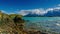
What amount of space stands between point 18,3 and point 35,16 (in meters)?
0.69

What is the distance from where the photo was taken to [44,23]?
5.89 m

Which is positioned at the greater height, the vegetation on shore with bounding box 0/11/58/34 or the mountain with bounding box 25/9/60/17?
the mountain with bounding box 25/9/60/17

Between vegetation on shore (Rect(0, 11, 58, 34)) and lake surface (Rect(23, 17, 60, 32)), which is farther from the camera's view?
vegetation on shore (Rect(0, 11, 58, 34))

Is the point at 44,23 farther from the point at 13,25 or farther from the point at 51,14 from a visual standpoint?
the point at 13,25

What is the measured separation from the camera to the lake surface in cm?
580

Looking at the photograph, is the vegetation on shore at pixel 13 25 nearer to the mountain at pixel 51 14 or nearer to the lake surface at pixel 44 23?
the lake surface at pixel 44 23

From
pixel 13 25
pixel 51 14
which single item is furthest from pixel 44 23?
pixel 13 25

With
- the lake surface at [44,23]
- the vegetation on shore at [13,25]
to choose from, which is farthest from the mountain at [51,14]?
the vegetation on shore at [13,25]

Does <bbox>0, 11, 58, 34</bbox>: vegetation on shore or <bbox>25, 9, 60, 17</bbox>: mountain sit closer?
<bbox>25, 9, 60, 17</bbox>: mountain

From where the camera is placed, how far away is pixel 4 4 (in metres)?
6.01

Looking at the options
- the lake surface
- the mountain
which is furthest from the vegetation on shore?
the mountain

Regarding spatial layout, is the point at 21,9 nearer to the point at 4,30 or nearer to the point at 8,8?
the point at 8,8

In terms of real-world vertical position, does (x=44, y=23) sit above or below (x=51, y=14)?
below

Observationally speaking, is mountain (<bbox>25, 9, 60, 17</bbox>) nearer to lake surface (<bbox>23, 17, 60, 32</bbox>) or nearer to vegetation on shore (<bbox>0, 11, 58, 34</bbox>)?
lake surface (<bbox>23, 17, 60, 32</bbox>)
